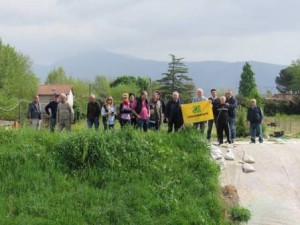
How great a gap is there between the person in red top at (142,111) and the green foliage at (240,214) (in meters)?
4.83

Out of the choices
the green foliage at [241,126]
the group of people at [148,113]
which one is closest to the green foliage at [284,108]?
the green foliage at [241,126]

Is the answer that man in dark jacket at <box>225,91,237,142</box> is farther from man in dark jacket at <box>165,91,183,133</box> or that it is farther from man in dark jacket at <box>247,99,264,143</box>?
man in dark jacket at <box>165,91,183,133</box>

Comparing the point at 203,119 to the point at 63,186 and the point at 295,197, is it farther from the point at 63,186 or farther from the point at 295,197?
the point at 63,186

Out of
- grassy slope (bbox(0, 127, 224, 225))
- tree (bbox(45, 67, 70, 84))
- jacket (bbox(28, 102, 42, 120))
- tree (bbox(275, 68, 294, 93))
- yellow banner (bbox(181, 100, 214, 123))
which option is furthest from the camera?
tree (bbox(275, 68, 294, 93))

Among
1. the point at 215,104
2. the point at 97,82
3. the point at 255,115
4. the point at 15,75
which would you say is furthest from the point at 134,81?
the point at 215,104

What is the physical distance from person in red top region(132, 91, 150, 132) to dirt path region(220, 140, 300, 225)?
2.69 m

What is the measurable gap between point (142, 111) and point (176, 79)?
5316 cm

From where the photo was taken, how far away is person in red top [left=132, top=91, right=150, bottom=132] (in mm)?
14717

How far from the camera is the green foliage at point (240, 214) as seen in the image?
413 inches

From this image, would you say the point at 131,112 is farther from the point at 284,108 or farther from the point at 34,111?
the point at 284,108

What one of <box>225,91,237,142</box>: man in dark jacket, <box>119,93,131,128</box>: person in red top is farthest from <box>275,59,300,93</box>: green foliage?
<box>119,93,131,128</box>: person in red top

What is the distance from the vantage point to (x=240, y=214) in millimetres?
10508

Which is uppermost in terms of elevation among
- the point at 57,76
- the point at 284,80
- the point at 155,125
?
the point at 284,80

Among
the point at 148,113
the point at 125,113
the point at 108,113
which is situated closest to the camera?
the point at 125,113
